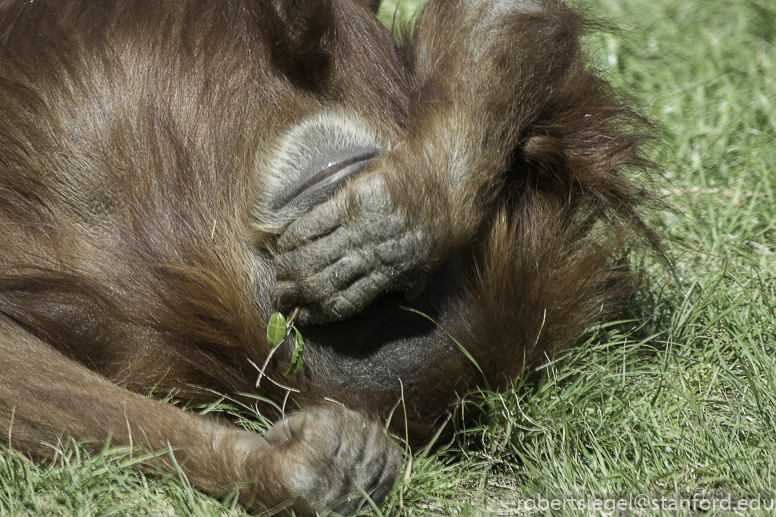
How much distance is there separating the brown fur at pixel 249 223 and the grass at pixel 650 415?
0.32 feet

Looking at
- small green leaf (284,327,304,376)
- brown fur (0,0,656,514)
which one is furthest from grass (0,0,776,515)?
small green leaf (284,327,304,376)

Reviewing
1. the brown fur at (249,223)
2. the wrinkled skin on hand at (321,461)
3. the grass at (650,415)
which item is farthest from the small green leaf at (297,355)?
the grass at (650,415)

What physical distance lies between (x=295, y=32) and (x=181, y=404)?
40.6 inches

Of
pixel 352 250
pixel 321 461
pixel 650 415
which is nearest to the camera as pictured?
pixel 321 461

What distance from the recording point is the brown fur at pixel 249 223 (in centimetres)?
188

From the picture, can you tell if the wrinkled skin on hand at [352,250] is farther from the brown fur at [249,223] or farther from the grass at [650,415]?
the grass at [650,415]

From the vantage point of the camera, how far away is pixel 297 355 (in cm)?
198

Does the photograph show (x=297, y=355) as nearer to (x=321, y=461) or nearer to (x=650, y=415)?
(x=321, y=461)

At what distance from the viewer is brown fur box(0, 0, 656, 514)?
1884mm

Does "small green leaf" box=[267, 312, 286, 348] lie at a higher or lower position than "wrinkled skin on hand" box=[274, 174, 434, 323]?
lower

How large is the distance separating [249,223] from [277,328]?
27 cm

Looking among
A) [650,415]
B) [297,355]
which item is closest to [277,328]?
[297,355]

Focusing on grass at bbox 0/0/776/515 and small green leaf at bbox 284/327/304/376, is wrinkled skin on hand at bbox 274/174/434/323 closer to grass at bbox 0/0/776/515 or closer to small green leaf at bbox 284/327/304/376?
small green leaf at bbox 284/327/304/376

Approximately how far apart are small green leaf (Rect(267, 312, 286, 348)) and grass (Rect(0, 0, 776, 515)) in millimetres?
393
